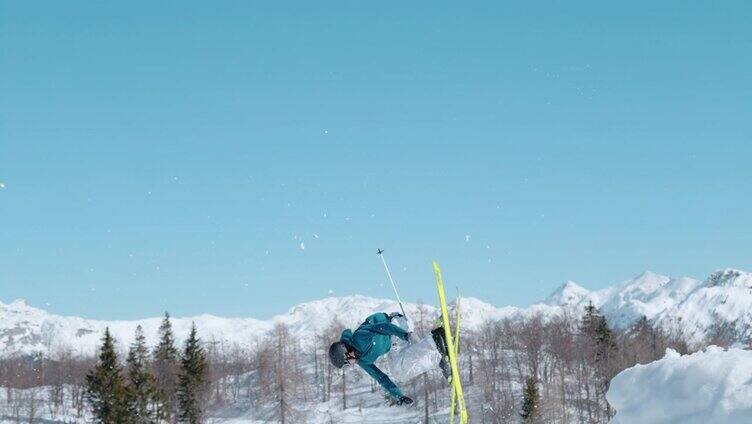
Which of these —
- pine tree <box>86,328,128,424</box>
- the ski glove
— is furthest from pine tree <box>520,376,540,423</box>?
the ski glove

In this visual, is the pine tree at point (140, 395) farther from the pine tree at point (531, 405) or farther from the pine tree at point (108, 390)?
the pine tree at point (531, 405)

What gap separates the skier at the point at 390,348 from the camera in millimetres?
10195

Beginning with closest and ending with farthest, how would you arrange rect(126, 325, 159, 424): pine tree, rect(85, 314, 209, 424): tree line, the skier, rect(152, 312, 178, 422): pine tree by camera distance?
the skier
rect(85, 314, 209, 424): tree line
rect(126, 325, 159, 424): pine tree
rect(152, 312, 178, 422): pine tree

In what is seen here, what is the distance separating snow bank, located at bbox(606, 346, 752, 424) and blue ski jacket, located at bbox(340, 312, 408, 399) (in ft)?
10.4

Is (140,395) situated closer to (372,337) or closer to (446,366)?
(372,337)

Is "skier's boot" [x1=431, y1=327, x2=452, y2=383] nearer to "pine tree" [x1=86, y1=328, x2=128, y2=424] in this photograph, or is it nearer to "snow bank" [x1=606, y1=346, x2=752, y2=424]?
"snow bank" [x1=606, y1=346, x2=752, y2=424]

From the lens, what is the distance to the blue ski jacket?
10234mm

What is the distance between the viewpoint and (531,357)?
7838cm

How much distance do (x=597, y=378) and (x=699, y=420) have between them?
2634 inches

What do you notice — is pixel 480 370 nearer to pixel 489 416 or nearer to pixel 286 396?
pixel 489 416

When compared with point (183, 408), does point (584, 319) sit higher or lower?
higher

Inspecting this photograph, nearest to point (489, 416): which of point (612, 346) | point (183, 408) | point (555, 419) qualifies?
point (555, 419)

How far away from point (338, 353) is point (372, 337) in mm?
559

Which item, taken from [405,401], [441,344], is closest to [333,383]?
[405,401]
